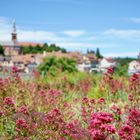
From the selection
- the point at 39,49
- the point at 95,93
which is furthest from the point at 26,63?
the point at 95,93

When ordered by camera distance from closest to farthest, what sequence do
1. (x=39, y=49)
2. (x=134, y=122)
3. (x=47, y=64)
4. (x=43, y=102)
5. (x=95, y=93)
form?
(x=134, y=122)
(x=43, y=102)
(x=95, y=93)
(x=47, y=64)
(x=39, y=49)

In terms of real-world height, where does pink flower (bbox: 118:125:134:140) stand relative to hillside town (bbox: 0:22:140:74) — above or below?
above

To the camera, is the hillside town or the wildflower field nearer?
the wildflower field

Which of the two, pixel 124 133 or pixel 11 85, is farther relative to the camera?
pixel 11 85

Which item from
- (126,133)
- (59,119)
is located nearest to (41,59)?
(59,119)

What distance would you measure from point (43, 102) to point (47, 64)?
38984 millimetres

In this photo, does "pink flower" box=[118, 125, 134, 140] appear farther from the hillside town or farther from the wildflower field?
the hillside town

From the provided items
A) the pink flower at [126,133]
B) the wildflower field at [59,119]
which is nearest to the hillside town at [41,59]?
the wildflower field at [59,119]

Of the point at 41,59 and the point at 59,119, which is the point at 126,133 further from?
the point at 41,59

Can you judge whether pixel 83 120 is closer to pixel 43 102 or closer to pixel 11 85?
pixel 43 102

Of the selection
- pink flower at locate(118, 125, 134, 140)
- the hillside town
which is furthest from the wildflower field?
the hillside town

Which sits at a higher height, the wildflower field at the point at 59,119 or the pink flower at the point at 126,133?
the pink flower at the point at 126,133

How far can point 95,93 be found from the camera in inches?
641

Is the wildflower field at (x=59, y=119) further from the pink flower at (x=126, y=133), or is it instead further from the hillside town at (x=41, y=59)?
the hillside town at (x=41, y=59)
